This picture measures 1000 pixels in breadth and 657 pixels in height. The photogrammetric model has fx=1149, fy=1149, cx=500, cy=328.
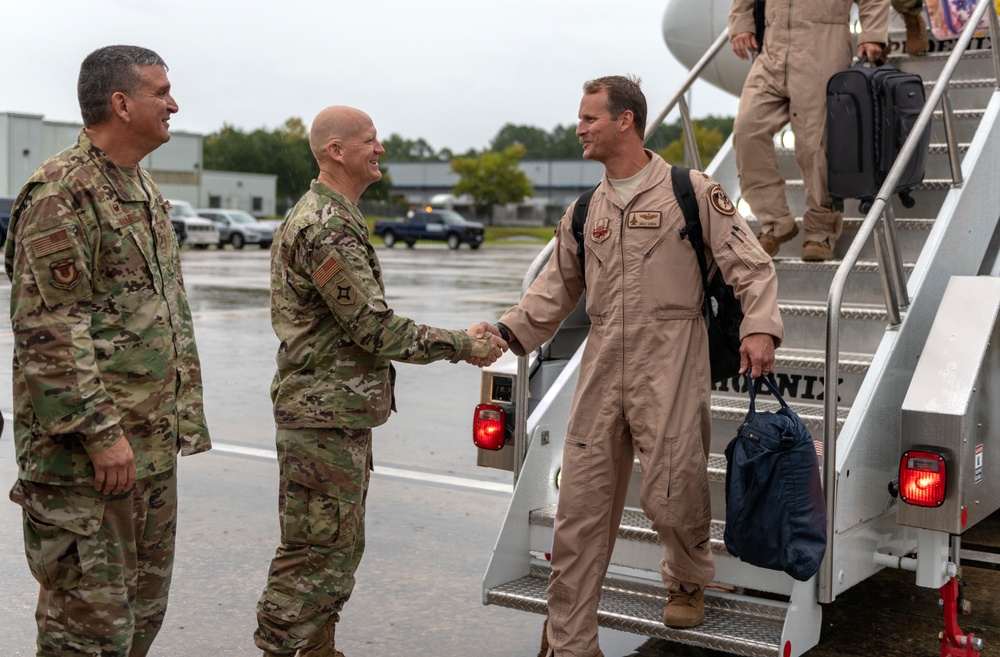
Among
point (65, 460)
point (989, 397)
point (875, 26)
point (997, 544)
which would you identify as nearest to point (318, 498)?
point (65, 460)

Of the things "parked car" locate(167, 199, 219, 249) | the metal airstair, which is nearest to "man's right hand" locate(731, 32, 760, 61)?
the metal airstair

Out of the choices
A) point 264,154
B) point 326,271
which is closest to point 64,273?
point 326,271

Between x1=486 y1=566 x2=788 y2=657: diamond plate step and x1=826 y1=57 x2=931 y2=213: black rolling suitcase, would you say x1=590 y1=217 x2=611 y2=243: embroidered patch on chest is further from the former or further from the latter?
x1=826 y1=57 x2=931 y2=213: black rolling suitcase

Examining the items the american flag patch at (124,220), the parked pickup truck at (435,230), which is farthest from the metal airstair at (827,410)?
the parked pickup truck at (435,230)

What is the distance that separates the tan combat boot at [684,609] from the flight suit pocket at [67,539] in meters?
1.84

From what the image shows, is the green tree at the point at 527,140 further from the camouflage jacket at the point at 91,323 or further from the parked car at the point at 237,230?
the camouflage jacket at the point at 91,323

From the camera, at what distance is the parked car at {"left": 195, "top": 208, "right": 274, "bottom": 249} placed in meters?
41.2

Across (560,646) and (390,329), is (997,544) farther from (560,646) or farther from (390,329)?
(390,329)

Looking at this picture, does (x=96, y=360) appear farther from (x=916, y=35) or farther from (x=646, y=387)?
(x=916, y=35)

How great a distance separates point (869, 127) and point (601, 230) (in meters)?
1.84

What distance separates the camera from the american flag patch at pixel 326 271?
3.58m

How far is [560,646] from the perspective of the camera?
387 centimetres

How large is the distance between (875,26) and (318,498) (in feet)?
11.4

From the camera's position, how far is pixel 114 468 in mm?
3021
